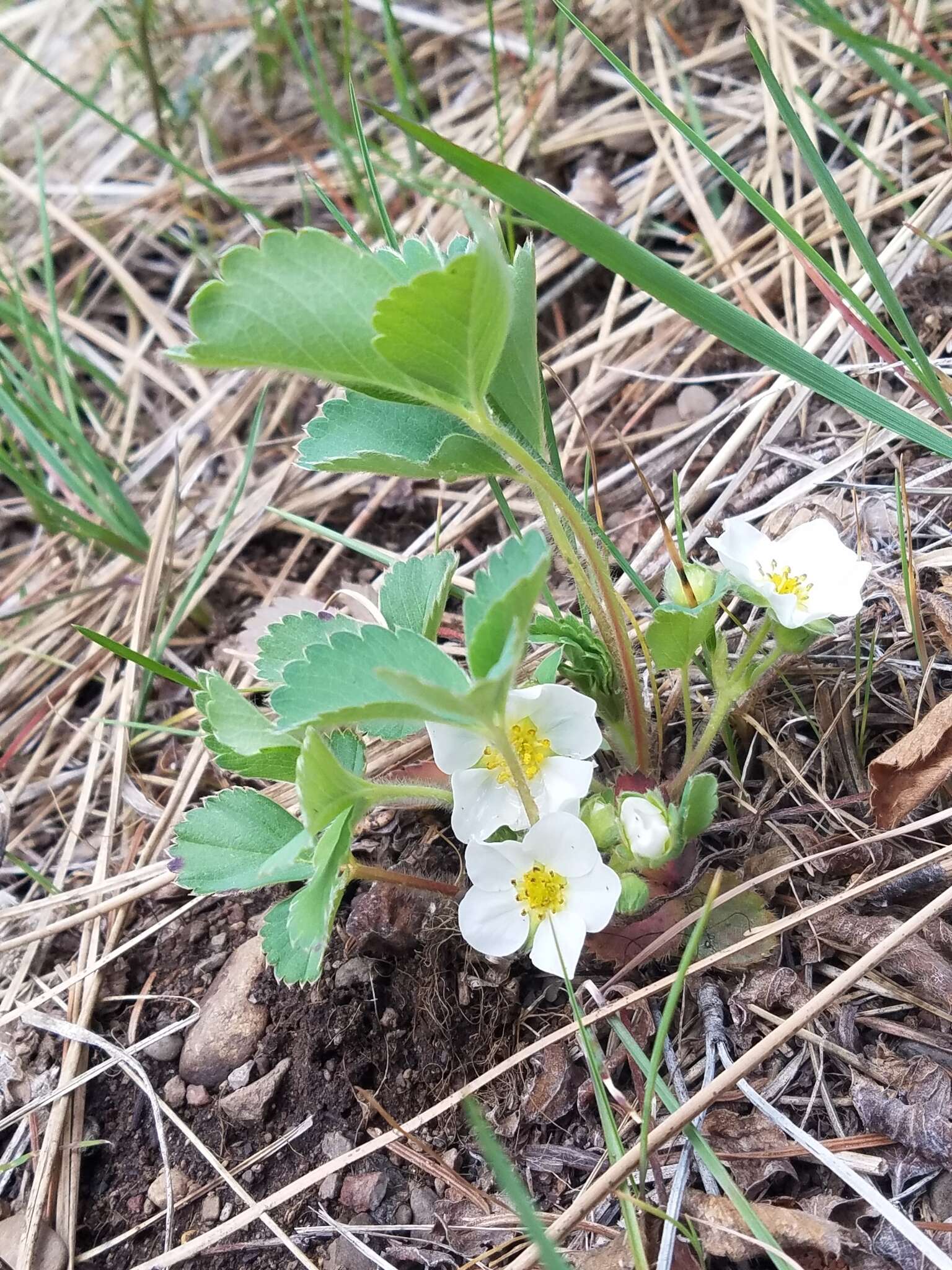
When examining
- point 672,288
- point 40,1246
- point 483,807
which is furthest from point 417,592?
point 40,1246

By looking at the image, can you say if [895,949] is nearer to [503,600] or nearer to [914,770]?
[914,770]

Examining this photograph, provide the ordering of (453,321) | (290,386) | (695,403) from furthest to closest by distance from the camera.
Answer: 1. (290,386)
2. (695,403)
3. (453,321)

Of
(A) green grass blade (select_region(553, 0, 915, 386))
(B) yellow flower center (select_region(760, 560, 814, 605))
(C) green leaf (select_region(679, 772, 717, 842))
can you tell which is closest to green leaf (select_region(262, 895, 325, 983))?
(C) green leaf (select_region(679, 772, 717, 842))

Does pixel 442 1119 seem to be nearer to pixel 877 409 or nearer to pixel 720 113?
pixel 877 409

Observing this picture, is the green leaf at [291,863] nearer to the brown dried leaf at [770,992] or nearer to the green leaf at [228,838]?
the green leaf at [228,838]

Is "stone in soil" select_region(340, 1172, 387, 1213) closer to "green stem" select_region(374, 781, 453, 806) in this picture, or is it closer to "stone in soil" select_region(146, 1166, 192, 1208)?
"stone in soil" select_region(146, 1166, 192, 1208)

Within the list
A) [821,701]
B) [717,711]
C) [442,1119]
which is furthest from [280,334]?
[442,1119]

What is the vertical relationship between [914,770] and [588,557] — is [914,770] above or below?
below
